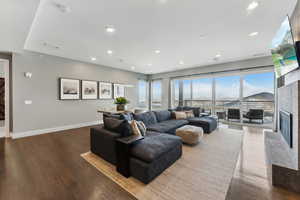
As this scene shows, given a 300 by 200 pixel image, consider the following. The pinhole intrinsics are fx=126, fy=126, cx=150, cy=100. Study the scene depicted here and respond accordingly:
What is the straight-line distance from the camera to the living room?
5.98 ft

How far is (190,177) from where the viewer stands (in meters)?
1.97

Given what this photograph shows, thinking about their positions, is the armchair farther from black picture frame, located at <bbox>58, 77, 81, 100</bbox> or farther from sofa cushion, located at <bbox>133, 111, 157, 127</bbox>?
black picture frame, located at <bbox>58, 77, 81, 100</bbox>

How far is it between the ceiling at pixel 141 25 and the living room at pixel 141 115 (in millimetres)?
23

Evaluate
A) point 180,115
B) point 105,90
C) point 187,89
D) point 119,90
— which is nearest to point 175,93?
point 187,89

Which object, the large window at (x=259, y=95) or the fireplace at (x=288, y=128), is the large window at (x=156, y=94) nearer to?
the large window at (x=259, y=95)

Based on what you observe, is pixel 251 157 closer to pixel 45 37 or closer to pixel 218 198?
pixel 218 198

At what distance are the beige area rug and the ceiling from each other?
2.77m

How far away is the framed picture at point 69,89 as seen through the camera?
4.78 meters

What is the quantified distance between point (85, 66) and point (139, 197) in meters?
5.38

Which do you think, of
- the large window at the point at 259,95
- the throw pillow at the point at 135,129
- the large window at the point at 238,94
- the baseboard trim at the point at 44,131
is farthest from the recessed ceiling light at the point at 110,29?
the large window at the point at 259,95

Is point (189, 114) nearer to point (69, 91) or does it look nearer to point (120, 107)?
point (120, 107)

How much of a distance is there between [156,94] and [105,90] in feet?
11.4

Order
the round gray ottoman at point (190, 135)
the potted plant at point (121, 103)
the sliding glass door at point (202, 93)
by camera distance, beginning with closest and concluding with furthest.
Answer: the round gray ottoman at point (190, 135) → the potted plant at point (121, 103) → the sliding glass door at point (202, 93)

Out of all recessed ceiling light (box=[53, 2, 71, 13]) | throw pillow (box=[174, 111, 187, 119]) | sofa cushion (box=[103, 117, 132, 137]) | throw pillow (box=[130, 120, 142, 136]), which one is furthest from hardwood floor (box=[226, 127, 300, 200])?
recessed ceiling light (box=[53, 2, 71, 13])
